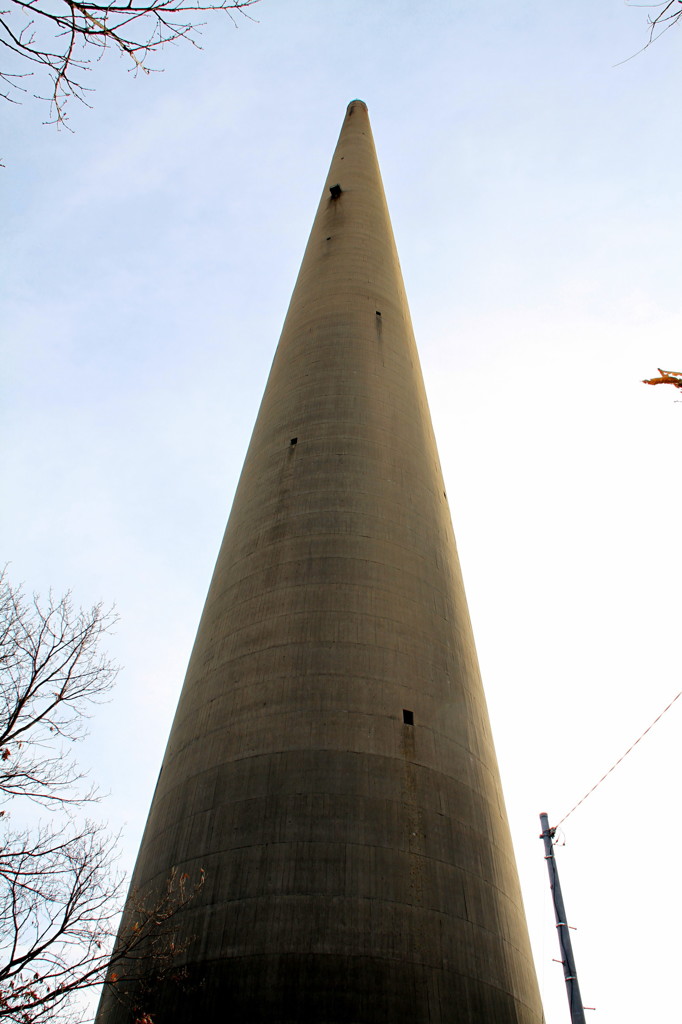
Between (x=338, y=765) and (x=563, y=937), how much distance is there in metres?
5.28

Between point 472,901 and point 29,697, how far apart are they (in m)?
7.68

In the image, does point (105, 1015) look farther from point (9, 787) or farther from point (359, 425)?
point (359, 425)

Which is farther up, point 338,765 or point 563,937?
point 338,765

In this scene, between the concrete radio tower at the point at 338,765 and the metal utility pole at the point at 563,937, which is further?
the metal utility pole at the point at 563,937

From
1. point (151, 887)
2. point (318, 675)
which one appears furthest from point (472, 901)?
point (151, 887)

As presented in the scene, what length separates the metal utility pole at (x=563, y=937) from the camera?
41.7 feet

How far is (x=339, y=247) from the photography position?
26.2 metres

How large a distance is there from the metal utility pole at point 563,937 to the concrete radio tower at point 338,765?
0.71 meters

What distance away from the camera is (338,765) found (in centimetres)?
1261

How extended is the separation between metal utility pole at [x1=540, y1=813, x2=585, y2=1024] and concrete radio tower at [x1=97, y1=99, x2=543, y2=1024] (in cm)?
71

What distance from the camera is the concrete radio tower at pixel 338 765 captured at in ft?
35.4

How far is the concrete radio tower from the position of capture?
35.4ft

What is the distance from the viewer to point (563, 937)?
44.6ft

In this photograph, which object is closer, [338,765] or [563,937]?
[338,765]
